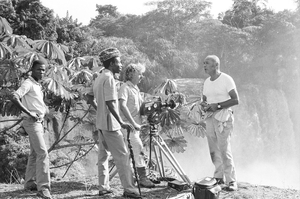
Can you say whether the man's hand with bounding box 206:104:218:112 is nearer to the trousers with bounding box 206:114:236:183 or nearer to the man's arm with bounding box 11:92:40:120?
the trousers with bounding box 206:114:236:183

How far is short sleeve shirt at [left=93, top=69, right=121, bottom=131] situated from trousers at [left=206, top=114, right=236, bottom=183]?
1137mm

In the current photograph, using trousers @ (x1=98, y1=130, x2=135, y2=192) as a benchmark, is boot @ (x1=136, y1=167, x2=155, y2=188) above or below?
below

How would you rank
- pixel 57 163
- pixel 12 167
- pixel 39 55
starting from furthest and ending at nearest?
pixel 57 163 < pixel 12 167 < pixel 39 55

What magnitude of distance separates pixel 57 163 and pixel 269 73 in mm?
16704

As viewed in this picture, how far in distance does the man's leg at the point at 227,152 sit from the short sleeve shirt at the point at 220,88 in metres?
0.24

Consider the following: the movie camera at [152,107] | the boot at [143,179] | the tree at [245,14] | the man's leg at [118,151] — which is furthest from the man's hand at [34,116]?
the tree at [245,14]

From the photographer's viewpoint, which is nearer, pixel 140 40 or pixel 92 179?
pixel 92 179

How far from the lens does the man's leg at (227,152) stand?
13.9 ft

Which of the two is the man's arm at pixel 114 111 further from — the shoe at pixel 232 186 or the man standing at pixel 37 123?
the shoe at pixel 232 186

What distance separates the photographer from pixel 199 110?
5211mm

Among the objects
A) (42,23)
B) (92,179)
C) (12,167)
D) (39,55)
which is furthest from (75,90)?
(42,23)

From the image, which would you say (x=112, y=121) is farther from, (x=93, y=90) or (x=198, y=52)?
(x=198, y=52)

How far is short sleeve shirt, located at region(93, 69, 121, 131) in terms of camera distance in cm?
365

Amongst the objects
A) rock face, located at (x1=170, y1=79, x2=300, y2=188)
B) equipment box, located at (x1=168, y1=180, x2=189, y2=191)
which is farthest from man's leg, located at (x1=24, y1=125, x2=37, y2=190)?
rock face, located at (x1=170, y1=79, x2=300, y2=188)
